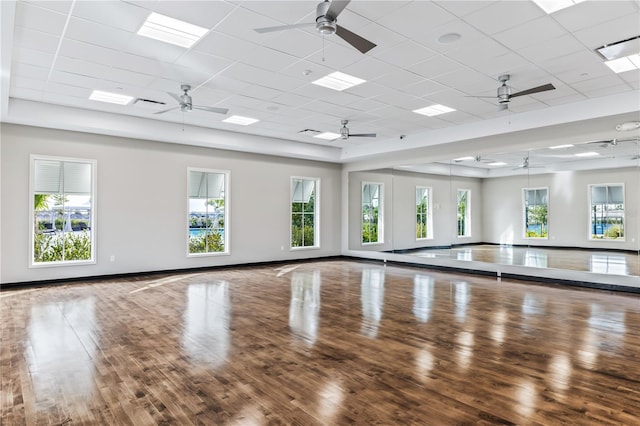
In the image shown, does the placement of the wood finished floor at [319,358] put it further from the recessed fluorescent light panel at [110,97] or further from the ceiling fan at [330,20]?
the recessed fluorescent light panel at [110,97]

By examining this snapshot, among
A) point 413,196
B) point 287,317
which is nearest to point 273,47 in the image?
point 287,317

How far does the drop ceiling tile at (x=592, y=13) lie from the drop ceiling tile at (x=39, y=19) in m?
5.32

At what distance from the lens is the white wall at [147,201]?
750 cm

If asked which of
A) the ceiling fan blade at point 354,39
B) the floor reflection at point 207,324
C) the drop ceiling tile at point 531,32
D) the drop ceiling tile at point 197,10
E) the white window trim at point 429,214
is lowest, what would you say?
the floor reflection at point 207,324

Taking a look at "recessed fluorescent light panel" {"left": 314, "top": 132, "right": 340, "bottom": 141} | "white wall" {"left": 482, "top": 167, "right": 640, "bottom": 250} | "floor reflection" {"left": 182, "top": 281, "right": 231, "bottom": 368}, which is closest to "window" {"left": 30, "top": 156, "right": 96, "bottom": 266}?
"floor reflection" {"left": 182, "top": 281, "right": 231, "bottom": 368}

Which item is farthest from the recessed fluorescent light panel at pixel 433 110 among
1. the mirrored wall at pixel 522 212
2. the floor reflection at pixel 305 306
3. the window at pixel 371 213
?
the window at pixel 371 213

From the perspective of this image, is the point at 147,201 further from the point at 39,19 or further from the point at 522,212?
the point at 522,212

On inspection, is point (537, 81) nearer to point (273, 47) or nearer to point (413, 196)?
point (273, 47)

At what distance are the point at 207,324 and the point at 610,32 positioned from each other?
5.87 metres

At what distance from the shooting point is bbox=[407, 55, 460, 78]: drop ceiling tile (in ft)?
17.4

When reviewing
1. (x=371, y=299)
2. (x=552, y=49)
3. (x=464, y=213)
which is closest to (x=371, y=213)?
(x=464, y=213)

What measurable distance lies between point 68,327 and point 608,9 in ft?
22.9

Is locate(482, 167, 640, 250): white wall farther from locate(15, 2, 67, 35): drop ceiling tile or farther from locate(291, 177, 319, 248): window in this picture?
locate(15, 2, 67, 35): drop ceiling tile

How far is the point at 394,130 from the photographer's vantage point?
367 inches
